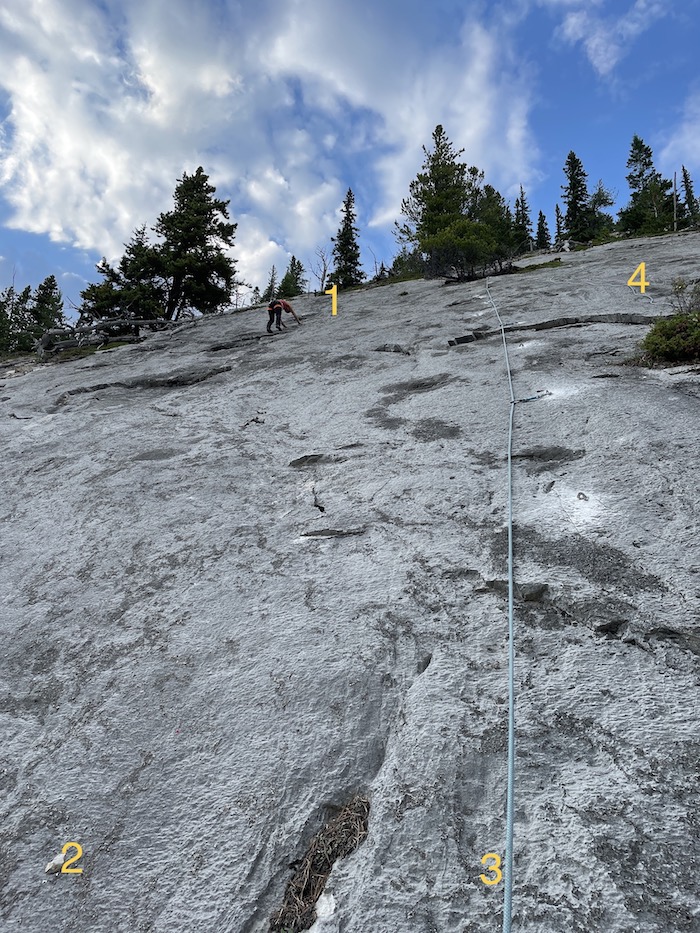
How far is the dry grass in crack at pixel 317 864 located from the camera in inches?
85.8

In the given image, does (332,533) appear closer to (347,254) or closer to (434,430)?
(434,430)

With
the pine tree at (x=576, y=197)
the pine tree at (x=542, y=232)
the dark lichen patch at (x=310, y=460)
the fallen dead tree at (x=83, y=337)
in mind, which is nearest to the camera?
the dark lichen patch at (x=310, y=460)

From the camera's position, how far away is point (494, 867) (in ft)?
7.16

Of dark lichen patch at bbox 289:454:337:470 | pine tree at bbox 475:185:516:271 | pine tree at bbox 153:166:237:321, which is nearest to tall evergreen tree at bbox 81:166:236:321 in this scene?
pine tree at bbox 153:166:237:321

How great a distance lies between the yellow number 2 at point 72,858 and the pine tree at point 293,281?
47.4 m

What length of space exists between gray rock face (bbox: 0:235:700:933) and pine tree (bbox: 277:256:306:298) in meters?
43.8

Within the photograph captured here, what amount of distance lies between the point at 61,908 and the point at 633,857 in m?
2.57

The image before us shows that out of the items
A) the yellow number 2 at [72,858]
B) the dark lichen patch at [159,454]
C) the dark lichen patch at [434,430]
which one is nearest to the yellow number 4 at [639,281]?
the dark lichen patch at [434,430]

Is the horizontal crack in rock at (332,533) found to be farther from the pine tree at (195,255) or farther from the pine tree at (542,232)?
the pine tree at (542,232)

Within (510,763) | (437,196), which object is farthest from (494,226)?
(510,763)

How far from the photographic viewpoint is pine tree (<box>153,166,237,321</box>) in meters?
27.8

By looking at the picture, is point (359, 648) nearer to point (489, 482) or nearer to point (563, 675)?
point (563, 675)

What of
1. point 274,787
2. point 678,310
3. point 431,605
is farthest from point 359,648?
point 678,310

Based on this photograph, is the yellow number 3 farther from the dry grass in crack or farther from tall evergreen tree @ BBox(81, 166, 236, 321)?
tall evergreen tree @ BBox(81, 166, 236, 321)
